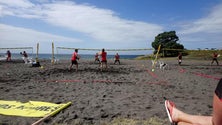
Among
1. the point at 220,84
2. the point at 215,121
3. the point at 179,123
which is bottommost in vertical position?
the point at 179,123

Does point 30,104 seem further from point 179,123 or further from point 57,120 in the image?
point 179,123

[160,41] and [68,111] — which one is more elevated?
[160,41]

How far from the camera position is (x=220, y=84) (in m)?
2.19

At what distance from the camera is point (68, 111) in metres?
4.41

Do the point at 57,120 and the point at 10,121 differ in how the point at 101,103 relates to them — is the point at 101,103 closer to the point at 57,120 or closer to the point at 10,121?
the point at 57,120

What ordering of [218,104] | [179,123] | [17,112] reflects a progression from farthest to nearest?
[17,112], [179,123], [218,104]

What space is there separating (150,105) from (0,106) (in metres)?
3.21

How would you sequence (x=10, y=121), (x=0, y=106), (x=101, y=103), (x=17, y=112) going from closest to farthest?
(x=10, y=121)
(x=17, y=112)
(x=0, y=106)
(x=101, y=103)

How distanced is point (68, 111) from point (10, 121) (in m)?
1.06

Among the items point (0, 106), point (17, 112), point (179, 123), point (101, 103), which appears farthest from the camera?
point (101, 103)

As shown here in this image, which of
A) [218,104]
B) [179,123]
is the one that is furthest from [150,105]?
[218,104]

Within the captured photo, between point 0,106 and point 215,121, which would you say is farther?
point 0,106

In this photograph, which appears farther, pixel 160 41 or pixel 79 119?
pixel 160 41

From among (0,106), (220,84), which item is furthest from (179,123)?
(0,106)
